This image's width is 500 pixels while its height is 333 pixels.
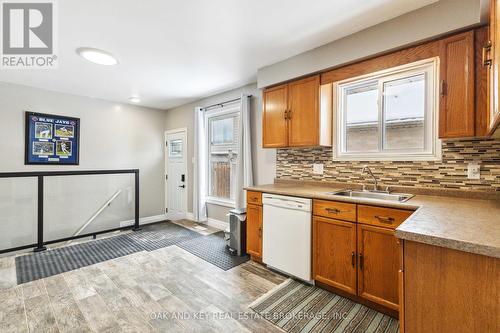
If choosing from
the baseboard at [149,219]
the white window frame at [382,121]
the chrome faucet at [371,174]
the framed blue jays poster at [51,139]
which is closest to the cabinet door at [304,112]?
the white window frame at [382,121]

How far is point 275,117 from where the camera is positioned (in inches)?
119

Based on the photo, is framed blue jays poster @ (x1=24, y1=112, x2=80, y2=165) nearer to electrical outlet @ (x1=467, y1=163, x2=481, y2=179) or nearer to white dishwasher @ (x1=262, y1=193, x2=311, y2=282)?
white dishwasher @ (x1=262, y1=193, x2=311, y2=282)

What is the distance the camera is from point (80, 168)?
420cm

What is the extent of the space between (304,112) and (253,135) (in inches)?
43.9

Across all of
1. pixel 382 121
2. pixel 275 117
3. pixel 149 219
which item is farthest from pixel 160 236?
pixel 382 121

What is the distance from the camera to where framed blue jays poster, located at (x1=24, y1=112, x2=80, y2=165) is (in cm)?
367

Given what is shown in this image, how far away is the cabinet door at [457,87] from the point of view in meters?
1.73

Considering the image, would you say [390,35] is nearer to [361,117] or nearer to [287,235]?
[361,117]

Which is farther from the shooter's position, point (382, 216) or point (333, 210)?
point (333, 210)

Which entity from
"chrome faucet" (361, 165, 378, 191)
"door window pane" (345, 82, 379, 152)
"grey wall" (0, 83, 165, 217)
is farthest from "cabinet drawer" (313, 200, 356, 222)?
"grey wall" (0, 83, 165, 217)

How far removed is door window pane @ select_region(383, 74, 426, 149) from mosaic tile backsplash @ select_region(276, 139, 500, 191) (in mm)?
229

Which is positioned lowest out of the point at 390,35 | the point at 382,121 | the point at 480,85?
the point at 382,121

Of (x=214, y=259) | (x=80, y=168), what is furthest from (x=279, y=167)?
(x=80, y=168)

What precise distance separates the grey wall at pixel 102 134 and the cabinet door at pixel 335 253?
4053 millimetres
